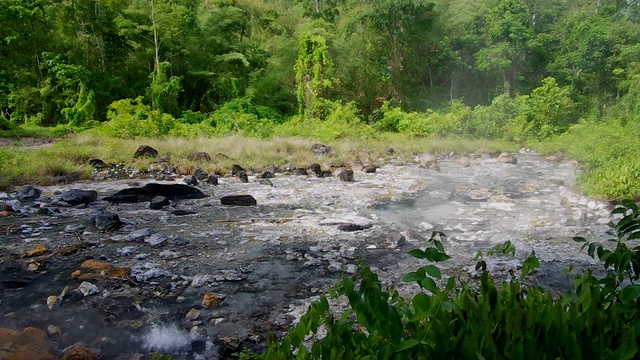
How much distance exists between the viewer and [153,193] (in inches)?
238

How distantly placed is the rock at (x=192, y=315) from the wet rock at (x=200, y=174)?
16.4 feet

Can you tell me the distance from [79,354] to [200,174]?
5.71 metres

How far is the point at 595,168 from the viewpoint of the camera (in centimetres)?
625

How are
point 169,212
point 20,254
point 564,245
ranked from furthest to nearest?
point 169,212, point 564,245, point 20,254

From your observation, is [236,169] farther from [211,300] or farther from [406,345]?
[406,345]

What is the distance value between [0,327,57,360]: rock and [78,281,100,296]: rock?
0.54m

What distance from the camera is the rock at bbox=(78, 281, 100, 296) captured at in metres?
2.92

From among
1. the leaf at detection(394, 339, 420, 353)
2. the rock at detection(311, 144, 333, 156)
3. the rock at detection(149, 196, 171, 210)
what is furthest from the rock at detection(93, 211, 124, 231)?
the rock at detection(311, 144, 333, 156)

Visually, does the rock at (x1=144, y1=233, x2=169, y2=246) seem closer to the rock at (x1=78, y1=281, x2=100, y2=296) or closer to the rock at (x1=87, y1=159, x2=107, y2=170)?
the rock at (x1=78, y1=281, x2=100, y2=296)

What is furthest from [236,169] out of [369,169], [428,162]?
[428,162]

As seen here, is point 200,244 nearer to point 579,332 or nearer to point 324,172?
point 579,332

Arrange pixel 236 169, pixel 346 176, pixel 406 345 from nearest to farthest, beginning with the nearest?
pixel 406 345, pixel 346 176, pixel 236 169

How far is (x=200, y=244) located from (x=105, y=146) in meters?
6.89

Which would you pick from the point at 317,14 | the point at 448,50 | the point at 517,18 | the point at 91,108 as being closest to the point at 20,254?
the point at 91,108
